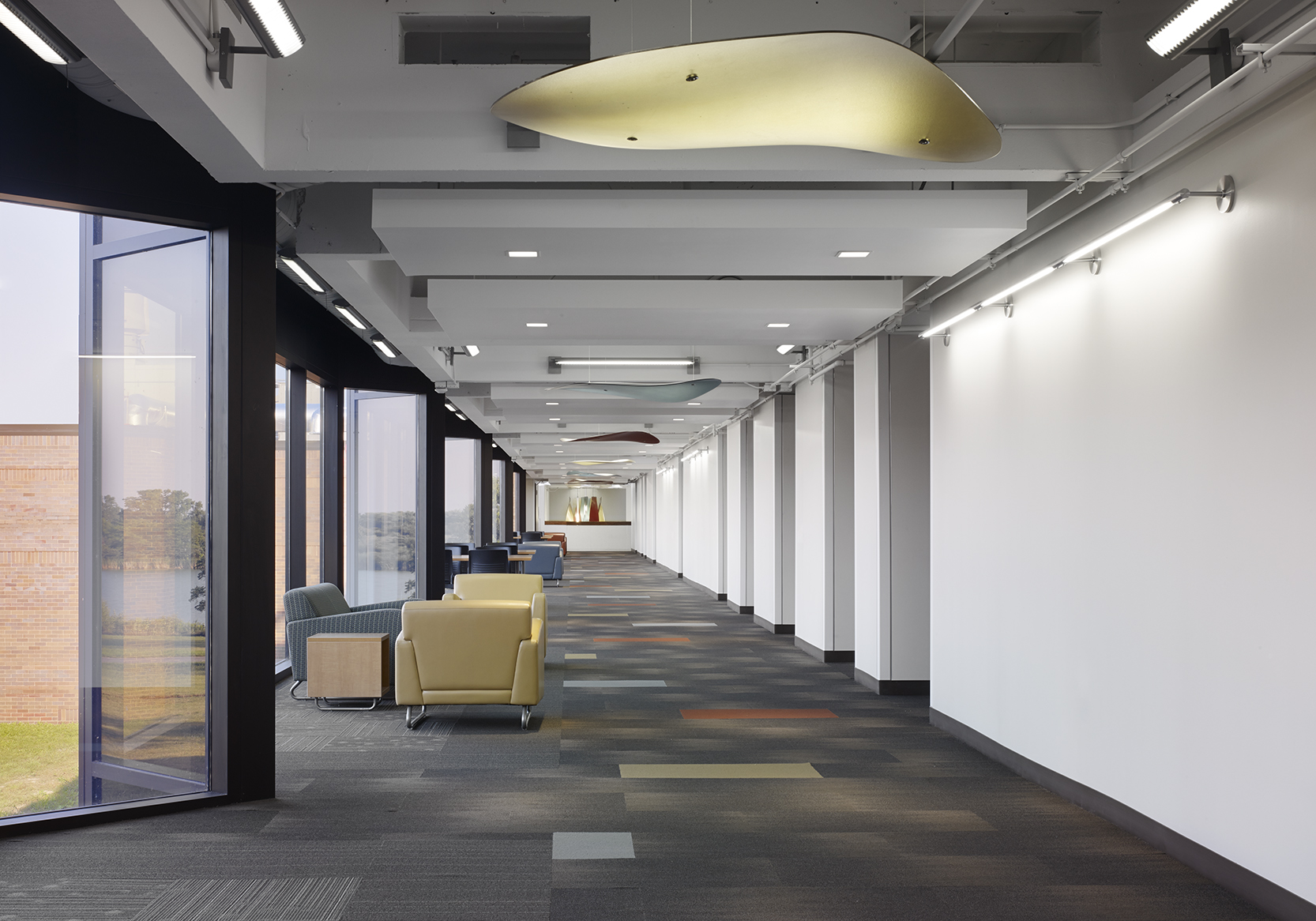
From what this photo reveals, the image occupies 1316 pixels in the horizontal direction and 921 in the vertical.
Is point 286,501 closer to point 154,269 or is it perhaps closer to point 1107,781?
point 154,269

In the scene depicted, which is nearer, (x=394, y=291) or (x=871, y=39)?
(x=871, y=39)

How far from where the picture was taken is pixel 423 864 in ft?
13.1

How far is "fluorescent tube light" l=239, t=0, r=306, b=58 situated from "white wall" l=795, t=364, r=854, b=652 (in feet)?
23.4

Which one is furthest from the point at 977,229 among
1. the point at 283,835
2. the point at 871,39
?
the point at 283,835

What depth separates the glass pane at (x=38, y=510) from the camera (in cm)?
426

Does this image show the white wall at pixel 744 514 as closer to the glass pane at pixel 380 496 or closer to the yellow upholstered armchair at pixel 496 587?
the glass pane at pixel 380 496

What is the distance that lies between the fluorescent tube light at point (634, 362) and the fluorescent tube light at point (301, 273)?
10.2 ft

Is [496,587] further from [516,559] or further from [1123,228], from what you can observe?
[516,559]

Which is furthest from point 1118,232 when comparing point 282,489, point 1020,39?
point 282,489

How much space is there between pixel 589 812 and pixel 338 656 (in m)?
3.21

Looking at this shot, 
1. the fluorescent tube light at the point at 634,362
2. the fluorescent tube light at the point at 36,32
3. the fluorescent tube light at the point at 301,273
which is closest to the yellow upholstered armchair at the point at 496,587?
the fluorescent tube light at the point at 634,362

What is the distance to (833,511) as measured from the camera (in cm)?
974

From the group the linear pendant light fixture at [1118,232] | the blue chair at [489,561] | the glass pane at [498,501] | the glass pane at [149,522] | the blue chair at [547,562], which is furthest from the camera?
the glass pane at [498,501]

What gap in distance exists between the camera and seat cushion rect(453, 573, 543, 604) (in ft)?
30.1
